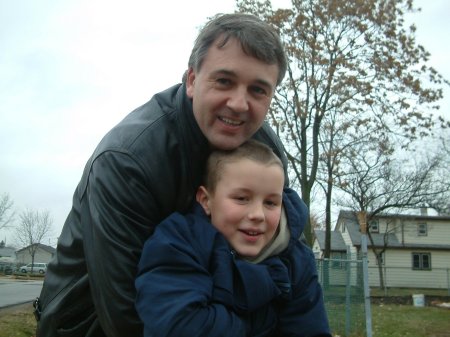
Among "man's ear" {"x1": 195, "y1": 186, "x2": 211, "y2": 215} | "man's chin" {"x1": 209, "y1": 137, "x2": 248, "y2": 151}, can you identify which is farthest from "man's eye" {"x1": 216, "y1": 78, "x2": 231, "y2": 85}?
"man's ear" {"x1": 195, "y1": 186, "x2": 211, "y2": 215}

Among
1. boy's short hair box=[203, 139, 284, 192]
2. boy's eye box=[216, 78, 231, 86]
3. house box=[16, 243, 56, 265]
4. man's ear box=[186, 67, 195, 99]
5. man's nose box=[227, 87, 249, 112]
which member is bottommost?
boy's short hair box=[203, 139, 284, 192]

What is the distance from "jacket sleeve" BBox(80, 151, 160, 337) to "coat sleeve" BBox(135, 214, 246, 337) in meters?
0.08

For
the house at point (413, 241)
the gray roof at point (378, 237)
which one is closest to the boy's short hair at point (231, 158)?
the gray roof at point (378, 237)

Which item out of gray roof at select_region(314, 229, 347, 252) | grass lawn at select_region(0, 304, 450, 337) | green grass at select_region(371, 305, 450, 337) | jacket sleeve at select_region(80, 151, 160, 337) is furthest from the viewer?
gray roof at select_region(314, 229, 347, 252)

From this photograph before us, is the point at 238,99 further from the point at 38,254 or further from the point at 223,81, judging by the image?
the point at 38,254

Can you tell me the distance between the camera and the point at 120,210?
2.07 metres

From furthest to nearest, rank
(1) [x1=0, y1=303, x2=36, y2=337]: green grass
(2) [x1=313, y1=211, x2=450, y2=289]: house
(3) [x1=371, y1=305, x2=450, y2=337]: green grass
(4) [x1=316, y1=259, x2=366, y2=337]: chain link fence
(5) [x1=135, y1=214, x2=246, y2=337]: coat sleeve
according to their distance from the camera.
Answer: (2) [x1=313, y1=211, x2=450, y2=289]: house < (3) [x1=371, y1=305, x2=450, y2=337]: green grass < (4) [x1=316, y1=259, x2=366, y2=337]: chain link fence < (1) [x1=0, y1=303, x2=36, y2=337]: green grass < (5) [x1=135, y1=214, x2=246, y2=337]: coat sleeve

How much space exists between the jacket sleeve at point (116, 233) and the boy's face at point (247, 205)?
292 millimetres

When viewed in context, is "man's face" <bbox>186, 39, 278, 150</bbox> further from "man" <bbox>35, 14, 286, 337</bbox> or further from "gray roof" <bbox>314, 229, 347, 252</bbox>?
"gray roof" <bbox>314, 229, 347, 252</bbox>

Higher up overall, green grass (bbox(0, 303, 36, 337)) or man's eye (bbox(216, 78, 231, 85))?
man's eye (bbox(216, 78, 231, 85))

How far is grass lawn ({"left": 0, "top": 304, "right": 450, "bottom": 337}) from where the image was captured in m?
9.40

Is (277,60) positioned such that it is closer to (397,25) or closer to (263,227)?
(263,227)

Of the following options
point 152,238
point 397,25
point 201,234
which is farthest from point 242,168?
point 397,25

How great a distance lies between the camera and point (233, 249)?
213 cm
